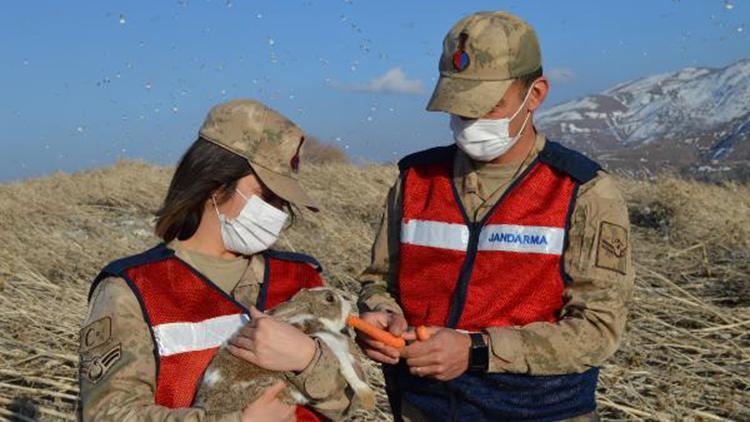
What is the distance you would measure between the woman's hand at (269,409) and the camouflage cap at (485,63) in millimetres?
1011

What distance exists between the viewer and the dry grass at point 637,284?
4.34 meters

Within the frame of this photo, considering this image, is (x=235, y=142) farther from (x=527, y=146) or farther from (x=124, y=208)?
(x=124, y=208)

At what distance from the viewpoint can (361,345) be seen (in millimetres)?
2498

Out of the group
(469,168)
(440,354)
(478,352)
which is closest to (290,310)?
(440,354)

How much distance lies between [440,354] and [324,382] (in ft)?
1.19

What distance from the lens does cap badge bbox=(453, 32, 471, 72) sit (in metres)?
2.53

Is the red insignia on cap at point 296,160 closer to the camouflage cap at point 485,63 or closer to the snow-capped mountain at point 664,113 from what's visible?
the camouflage cap at point 485,63

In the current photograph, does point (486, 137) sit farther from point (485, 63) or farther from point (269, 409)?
point (269, 409)

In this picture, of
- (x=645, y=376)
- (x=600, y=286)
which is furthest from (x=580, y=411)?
(x=645, y=376)

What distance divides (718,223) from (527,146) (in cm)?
599

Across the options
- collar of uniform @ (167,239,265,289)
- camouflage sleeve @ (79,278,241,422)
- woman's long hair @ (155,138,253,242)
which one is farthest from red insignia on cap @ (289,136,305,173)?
camouflage sleeve @ (79,278,241,422)

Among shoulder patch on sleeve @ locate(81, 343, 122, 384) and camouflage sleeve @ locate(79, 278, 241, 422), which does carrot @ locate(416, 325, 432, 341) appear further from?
shoulder patch on sleeve @ locate(81, 343, 122, 384)

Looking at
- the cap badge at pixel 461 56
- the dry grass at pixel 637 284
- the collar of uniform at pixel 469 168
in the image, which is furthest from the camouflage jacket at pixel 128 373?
the dry grass at pixel 637 284

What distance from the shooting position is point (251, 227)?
239 centimetres
